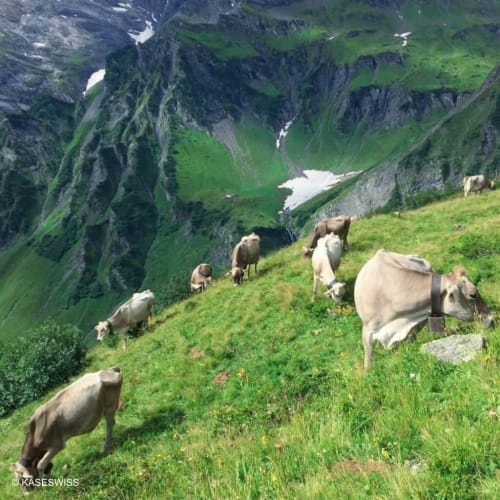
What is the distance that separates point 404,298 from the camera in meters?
11.2

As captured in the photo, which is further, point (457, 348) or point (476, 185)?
point (476, 185)

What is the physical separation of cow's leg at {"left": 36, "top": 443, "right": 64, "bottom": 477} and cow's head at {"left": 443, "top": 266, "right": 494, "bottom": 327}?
12017 millimetres

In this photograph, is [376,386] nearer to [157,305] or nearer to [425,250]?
[425,250]

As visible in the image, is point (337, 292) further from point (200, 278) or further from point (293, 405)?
point (200, 278)

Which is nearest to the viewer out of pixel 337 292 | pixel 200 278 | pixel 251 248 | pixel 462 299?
pixel 462 299

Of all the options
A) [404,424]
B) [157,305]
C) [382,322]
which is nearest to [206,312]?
[382,322]

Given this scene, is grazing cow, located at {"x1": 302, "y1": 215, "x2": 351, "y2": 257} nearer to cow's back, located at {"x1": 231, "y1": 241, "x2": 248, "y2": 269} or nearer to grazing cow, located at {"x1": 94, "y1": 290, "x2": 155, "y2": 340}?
cow's back, located at {"x1": 231, "y1": 241, "x2": 248, "y2": 269}

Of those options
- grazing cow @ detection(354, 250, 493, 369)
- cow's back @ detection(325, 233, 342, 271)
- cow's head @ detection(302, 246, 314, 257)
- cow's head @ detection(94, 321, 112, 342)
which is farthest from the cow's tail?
cow's head @ detection(302, 246, 314, 257)

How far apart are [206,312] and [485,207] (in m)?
19.7

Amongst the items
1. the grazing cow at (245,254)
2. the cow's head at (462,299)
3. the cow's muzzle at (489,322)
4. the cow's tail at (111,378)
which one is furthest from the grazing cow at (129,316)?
the cow's muzzle at (489,322)

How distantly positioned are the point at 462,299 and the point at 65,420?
12.0 metres

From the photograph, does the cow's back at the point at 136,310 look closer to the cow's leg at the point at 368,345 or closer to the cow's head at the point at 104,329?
the cow's head at the point at 104,329

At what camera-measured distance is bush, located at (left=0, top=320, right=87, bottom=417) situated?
2520 cm

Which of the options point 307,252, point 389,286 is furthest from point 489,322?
point 307,252
